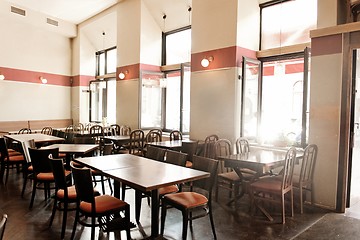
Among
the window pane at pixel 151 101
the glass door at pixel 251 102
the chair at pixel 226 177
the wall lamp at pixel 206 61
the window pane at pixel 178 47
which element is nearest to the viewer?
the chair at pixel 226 177

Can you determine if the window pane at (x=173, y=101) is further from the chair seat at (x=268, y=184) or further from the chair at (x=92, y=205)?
the chair at (x=92, y=205)

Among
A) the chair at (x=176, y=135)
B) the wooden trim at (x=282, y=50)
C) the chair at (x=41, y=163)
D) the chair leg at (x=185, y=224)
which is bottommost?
the chair leg at (x=185, y=224)

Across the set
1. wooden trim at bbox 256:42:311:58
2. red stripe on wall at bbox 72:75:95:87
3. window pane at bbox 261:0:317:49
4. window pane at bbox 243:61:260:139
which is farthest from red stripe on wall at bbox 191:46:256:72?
red stripe on wall at bbox 72:75:95:87

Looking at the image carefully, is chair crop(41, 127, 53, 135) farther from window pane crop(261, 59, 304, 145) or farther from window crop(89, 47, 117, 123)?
window pane crop(261, 59, 304, 145)

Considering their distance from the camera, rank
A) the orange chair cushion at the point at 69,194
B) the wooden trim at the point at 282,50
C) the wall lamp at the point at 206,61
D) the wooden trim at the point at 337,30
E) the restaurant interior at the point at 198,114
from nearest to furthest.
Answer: the orange chair cushion at the point at 69,194
the restaurant interior at the point at 198,114
the wooden trim at the point at 337,30
the wooden trim at the point at 282,50
the wall lamp at the point at 206,61

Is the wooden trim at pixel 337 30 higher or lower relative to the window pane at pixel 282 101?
higher

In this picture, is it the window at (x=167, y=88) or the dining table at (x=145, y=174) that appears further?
the window at (x=167, y=88)

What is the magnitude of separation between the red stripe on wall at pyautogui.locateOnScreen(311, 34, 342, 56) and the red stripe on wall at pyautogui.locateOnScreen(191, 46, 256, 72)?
4.42ft

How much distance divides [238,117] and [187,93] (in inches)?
75.6

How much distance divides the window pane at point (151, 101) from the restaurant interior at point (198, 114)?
0.09 feet

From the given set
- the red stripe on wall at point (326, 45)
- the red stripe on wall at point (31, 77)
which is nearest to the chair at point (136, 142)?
the red stripe on wall at point (326, 45)

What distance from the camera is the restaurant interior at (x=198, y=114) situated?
317cm

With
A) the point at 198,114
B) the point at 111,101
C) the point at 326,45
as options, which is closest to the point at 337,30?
the point at 326,45

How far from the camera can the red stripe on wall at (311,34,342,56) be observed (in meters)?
3.73
